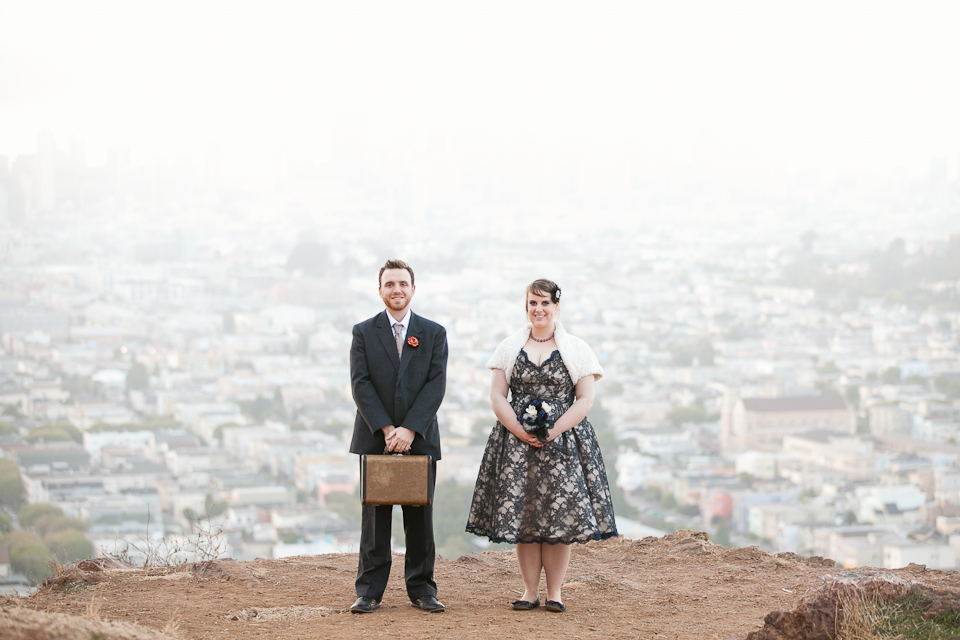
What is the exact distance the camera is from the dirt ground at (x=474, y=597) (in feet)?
13.1

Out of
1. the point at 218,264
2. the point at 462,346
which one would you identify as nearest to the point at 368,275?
the point at 218,264

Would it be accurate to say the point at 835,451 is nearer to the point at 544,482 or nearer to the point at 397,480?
the point at 544,482

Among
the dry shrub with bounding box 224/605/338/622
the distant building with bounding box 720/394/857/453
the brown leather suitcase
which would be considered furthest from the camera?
the distant building with bounding box 720/394/857/453

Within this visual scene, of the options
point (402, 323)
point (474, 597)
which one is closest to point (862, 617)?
point (474, 597)

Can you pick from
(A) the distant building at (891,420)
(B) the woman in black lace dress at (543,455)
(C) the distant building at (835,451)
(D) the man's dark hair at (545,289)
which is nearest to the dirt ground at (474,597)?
(B) the woman in black lace dress at (543,455)

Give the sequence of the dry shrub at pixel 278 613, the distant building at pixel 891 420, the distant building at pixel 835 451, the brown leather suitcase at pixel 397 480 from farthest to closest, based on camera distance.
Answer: the distant building at pixel 891 420
the distant building at pixel 835 451
the dry shrub at pixel 278 613
the brown leather suitcase at pixel 397 480

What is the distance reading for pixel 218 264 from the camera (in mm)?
92500

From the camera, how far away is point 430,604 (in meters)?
4.26

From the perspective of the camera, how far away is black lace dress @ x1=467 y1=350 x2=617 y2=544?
4.04m

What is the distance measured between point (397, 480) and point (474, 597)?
3.24 ft

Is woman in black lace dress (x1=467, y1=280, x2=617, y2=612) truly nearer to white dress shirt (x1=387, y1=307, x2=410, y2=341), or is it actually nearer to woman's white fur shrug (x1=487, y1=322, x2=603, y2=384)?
woman's white fur shrug (x1=487, y1=322, x2=603, y2=384)

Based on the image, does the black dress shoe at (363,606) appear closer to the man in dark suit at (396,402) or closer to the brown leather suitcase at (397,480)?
the man in dark suit at (396,402)

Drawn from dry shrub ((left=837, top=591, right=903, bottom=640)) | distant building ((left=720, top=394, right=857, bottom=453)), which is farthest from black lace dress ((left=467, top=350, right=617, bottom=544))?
distant building ((left=720, top=394, right=857, bottom=453))

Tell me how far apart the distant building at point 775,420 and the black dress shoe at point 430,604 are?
51.7 metres
